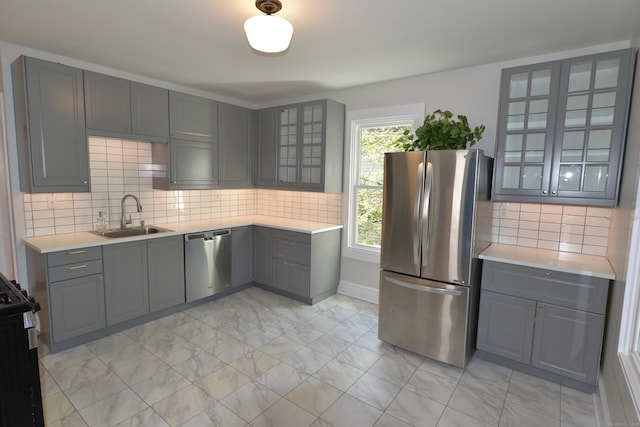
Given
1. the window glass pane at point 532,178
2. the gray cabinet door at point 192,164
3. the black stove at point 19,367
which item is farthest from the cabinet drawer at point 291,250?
the black stove at point 19,367

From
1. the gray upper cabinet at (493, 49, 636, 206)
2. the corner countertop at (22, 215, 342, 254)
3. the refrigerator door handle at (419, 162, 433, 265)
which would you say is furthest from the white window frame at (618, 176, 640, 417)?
the corner countertop at (22, 215, 342, 254)

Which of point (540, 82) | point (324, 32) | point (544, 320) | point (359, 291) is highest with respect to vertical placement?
point (324, 32)

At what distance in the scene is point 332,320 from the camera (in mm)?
3389

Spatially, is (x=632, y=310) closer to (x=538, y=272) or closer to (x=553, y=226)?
(x=538, y=272)

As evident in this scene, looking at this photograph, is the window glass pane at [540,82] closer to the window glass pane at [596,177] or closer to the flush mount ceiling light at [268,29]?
the window glass pane at [596,177]

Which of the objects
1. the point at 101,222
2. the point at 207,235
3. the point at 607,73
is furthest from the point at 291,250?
the point at 607,73

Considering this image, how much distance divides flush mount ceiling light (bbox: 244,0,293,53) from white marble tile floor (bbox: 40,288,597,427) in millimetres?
2247

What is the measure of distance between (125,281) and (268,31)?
2.54 metres

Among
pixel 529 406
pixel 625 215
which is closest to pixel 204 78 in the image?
pixel 625 215

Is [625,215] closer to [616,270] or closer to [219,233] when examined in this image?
[616,270]

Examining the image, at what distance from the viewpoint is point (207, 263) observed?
3684 millimetres

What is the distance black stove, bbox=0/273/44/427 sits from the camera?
137 centimetres

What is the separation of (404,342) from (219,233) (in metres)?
2.30

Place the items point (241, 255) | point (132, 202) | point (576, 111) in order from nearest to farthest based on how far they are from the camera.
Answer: point (576, 111), point (132, 202), point (241, 255)
